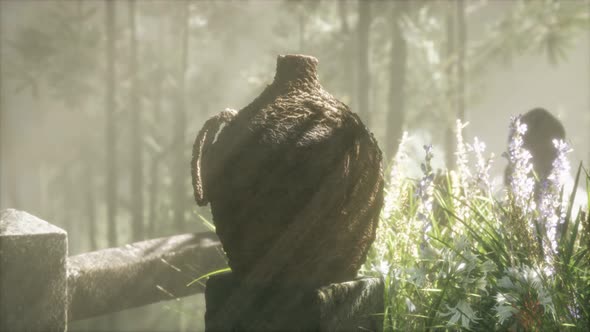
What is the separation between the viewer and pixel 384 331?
3092mm

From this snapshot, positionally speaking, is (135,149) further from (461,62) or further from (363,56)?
(461,62)

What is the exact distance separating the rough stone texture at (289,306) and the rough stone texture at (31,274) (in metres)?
1.71

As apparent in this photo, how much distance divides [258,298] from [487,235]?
4.30ft

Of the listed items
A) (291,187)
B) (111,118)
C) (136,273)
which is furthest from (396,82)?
(291,187)

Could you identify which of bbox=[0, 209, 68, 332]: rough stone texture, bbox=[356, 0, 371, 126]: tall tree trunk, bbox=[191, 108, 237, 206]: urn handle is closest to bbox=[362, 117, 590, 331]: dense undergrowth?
bbox=[191, 108, 237, 206]: urn handle

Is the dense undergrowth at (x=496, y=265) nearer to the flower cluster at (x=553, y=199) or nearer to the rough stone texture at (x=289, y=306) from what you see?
the flower cluster at (x=553, y=199)

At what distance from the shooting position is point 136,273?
5.11m

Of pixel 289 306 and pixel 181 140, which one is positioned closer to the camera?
pixel 289 306

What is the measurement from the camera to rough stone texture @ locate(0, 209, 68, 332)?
3867 millimetres

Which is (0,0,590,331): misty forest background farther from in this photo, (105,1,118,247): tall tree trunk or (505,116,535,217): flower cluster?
(505,116,535,217): flower cluster

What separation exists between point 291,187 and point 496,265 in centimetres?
121

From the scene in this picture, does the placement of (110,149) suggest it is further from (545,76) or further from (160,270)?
(545,76)

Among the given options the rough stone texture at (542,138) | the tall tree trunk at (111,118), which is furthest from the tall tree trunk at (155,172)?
the rough stone texture at (542,138)

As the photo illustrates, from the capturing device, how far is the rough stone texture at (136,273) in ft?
15.5
